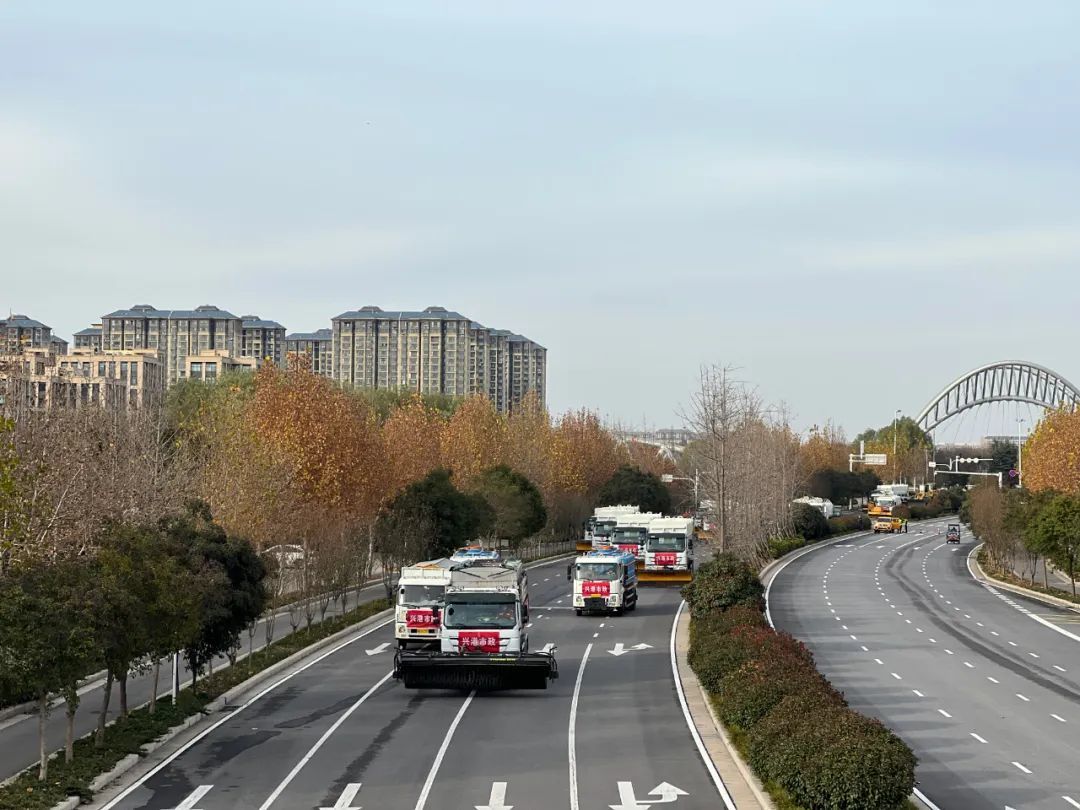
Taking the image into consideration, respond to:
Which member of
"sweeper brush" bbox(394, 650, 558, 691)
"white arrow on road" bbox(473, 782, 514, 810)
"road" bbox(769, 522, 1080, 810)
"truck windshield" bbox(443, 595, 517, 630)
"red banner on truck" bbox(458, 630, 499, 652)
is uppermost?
"truck windshield" bbox(443, 595, 517, 630)

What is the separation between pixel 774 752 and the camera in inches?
896

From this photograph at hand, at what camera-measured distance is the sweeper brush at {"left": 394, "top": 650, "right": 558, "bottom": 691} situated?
34.4m

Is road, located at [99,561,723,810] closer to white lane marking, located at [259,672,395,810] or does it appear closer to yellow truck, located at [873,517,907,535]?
white lane marking, located at [259,672,395,810]

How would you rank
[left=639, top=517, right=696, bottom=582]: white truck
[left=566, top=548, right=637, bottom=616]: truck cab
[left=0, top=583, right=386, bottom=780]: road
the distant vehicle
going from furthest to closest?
[left=639, top=517, right=696, bottom=582]: white truck < [left=566, top=548, right=637, bottom=616]: truck cab < the distant vehicle < [left=0, top=583, right=386, bottom=780]: road

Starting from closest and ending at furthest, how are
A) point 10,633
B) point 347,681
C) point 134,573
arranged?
1. point 10,633
2. point 134,573
3. point 347,681

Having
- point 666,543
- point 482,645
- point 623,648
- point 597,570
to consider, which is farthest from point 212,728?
point 666,543

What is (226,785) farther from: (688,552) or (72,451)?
(688,552)

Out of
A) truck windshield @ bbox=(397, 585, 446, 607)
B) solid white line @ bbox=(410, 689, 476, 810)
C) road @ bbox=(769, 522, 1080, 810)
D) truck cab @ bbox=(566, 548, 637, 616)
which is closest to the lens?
solid white line @ bbox=(410, 689, 476, 810)

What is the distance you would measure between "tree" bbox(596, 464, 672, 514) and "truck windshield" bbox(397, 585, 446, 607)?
7589 centimetres

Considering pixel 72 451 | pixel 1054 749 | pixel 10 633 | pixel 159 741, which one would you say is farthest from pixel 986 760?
pixel 72 451

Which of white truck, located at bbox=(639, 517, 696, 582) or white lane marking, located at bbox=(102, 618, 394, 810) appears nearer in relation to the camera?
white lane marking, located at bbox=(102, 618, 394, 810)

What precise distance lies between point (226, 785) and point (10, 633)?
4917 mm

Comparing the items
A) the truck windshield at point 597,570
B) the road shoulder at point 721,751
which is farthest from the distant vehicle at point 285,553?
the road shoulder at point 721,751

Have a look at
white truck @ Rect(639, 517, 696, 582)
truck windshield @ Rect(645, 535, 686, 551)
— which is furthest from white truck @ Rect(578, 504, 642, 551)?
truck windshield @ Rect(645, 535, 686, 551)
